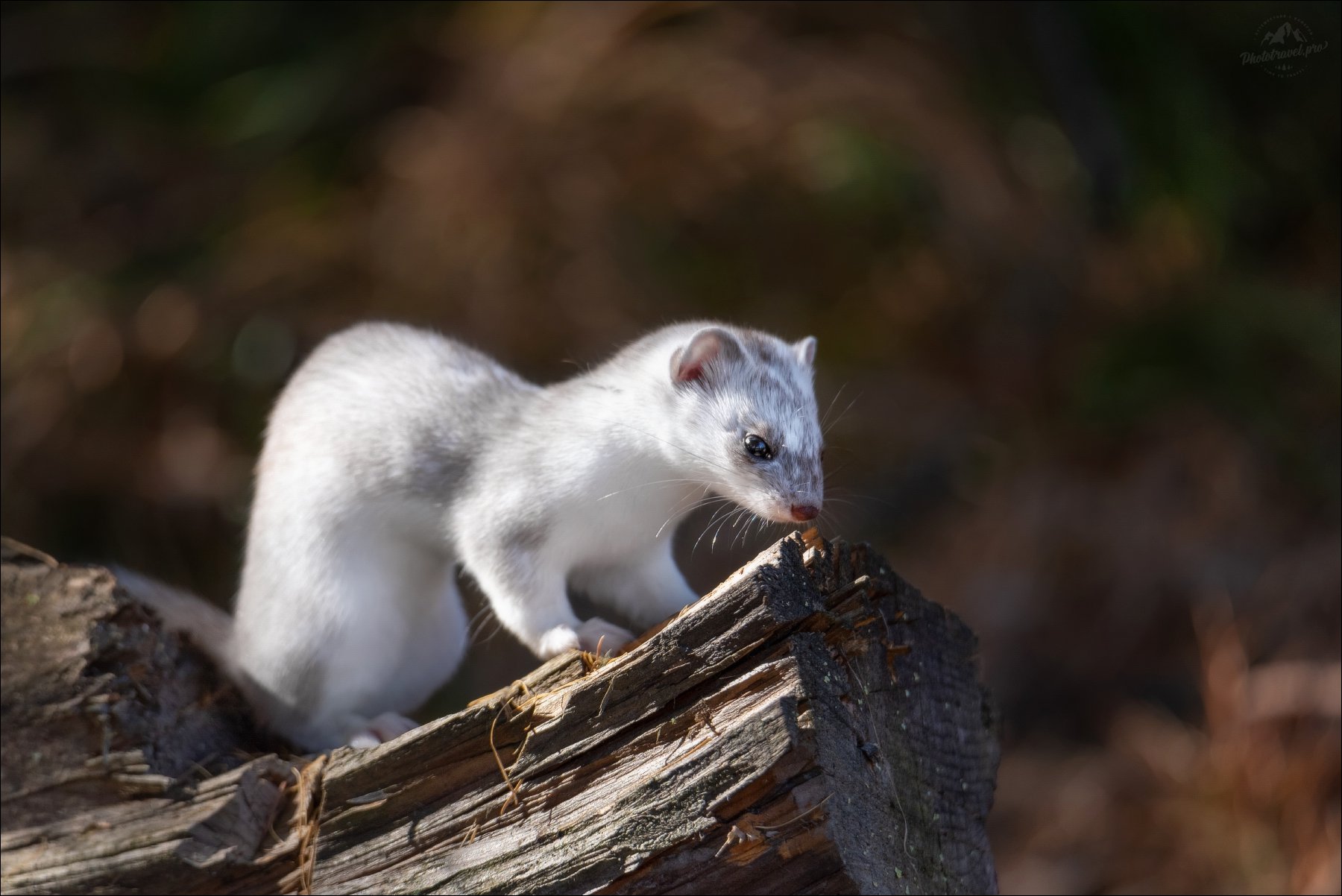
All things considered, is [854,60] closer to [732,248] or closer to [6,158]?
[732,248]

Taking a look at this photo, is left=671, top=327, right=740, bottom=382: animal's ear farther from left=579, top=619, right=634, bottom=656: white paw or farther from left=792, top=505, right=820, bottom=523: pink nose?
left=579, top=619, right=634, bottom=656: white paw

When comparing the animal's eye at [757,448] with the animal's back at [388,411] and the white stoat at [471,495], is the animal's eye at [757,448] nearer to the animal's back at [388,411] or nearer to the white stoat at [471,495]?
the white stoat at [471,495]

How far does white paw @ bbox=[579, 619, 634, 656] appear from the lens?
245 centimetres

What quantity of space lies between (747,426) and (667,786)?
0.87 meters

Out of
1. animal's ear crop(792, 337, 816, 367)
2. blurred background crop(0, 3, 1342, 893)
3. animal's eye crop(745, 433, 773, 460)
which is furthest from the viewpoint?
blurred background crop(0, 3, 1342, 893)

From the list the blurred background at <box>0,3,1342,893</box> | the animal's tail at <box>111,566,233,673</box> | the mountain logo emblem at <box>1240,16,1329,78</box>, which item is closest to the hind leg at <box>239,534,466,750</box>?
the animal's tail at <box>111,566,233,673</box>

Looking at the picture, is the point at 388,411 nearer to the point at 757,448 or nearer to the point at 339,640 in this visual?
the point at 339,640

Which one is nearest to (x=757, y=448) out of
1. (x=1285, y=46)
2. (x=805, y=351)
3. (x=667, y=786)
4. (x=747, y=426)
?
(x=747, y=426)

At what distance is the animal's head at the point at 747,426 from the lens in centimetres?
253

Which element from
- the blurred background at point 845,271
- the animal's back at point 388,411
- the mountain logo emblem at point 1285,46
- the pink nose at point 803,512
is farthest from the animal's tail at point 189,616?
the mountain logo emblem at point 1285,46

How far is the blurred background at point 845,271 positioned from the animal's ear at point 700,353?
2494 mm

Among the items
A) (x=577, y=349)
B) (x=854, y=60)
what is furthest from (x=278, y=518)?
(x=854, y=60)

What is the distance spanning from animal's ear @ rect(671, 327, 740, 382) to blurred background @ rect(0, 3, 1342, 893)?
2.49 metres

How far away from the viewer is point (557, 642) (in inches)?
99.7
